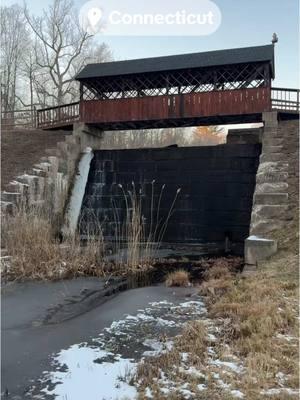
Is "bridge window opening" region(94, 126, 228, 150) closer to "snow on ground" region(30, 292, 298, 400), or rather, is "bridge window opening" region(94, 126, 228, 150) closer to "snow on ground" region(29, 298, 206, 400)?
"snow on ground" region(29, 298, 206, 400)

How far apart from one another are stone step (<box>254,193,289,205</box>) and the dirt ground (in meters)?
6.83

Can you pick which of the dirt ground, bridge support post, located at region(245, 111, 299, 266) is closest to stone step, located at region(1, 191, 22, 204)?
the dirt ground

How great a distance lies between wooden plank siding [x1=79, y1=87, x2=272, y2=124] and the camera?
13484mm

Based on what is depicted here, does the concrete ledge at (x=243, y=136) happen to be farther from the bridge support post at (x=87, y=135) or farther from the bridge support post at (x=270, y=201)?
the bridge support post at (x=87, y=135)

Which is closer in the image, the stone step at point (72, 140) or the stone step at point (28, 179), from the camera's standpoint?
the stone step at point (28, 179)

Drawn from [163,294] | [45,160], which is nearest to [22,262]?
[163,294]

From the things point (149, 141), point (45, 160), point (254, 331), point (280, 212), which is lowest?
point (254, 331)

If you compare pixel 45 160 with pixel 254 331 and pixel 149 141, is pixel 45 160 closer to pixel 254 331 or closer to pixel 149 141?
pixel 254 331

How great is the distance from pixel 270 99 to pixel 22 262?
994 cm

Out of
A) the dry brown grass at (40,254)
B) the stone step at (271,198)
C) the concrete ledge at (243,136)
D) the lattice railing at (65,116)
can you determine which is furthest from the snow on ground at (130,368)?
the lattice railing at (65,116)

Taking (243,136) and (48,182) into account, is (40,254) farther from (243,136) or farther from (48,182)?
(243,136)

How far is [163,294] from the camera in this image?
5930mm

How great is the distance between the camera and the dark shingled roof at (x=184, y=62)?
1379 cm

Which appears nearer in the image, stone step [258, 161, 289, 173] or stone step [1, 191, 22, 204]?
stone step [258, 161, 289, 173]
